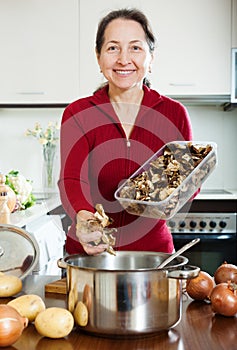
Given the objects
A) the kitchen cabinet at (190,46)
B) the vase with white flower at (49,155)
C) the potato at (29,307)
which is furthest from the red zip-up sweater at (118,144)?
the vase with white flower at (49,155)

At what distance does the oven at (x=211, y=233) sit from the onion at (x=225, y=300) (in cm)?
221

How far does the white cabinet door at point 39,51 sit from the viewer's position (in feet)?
12.0

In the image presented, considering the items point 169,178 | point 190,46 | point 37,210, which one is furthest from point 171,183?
point 190,46

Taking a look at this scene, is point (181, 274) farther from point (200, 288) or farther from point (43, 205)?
point (43, 205)

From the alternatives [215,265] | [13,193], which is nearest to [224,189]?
[215,265]

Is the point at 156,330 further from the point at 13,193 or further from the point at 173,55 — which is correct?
the point at 173,55

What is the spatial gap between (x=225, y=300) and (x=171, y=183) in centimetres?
32

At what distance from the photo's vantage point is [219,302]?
3.87 feet

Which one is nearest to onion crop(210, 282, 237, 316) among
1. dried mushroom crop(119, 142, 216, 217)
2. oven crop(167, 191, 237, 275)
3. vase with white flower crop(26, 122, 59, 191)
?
dried mushroom crop(119, 142, 216, 217)

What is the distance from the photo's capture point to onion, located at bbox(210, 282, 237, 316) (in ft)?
3.85

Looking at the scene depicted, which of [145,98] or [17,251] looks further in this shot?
[145,98]

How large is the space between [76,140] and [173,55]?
1.93 m

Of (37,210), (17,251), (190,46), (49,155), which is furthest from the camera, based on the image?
(49,155)

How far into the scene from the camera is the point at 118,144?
74.5 inches
